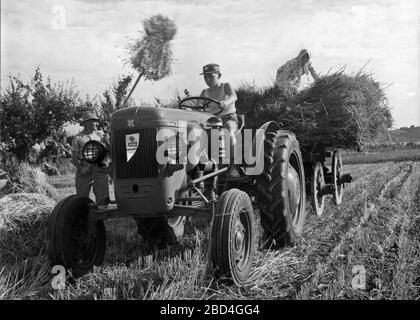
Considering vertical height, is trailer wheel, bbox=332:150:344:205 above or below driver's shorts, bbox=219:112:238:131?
below

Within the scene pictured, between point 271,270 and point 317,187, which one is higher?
point 317,187

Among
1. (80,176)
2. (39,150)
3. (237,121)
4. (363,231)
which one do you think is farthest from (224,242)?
(39,150)

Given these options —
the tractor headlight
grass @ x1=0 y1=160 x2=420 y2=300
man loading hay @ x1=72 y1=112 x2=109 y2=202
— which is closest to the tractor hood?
the tractor headlight

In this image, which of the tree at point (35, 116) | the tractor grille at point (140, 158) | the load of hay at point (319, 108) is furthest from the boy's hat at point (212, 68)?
the tree at point (35, 116)

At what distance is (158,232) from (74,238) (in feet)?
3.59

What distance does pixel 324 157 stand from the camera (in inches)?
292

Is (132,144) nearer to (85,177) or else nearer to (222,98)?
(222,98)

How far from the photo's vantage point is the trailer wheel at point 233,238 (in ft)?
12.3

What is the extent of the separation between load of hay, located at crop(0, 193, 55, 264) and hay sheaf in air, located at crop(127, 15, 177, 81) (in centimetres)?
217

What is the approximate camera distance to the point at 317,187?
24.5 ft

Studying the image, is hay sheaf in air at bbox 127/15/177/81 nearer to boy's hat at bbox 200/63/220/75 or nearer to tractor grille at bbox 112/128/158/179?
boy's hat at bbox 200/63/220/75

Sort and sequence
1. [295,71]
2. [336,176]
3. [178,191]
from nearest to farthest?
[178,191], [295,71], [336,176]

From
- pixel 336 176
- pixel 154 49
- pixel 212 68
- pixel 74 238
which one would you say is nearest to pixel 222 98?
pixel 212 68

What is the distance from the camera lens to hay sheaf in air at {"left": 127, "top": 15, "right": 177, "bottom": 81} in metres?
5.71
